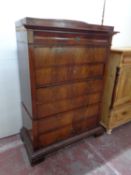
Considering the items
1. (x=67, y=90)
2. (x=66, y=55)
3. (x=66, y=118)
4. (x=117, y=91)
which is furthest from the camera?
(x=117, y=91)

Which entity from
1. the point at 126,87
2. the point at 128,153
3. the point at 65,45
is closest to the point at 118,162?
the point at 128,153

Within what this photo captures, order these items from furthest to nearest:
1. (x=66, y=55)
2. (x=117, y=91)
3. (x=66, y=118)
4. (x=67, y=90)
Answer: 1. (x=117, y=91)
2. (x=66, y=118)
3. (x=67, y=90)
4. (x=66, y=55)

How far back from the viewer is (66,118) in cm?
150

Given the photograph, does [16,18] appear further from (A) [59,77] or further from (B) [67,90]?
(B) [67,90]

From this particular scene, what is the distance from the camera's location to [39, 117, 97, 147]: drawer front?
1447 millimetres

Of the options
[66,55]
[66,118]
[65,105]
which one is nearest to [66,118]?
[66,118]

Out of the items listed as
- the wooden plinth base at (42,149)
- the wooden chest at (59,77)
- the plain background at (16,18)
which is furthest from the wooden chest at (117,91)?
the plain background at (16,18)

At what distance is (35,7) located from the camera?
1521mm

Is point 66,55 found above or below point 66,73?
above

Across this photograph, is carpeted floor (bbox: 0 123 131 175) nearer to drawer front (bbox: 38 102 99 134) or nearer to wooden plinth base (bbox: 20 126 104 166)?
wooden plinth base (bbox: 20 126 104 166)

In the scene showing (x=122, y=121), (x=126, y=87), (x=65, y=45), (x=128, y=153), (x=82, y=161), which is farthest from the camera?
(x=122, y=121)

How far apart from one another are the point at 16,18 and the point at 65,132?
130 centimetres

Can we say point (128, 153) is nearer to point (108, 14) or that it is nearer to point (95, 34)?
point (95, 34)

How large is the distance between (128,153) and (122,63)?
3.42 ft
